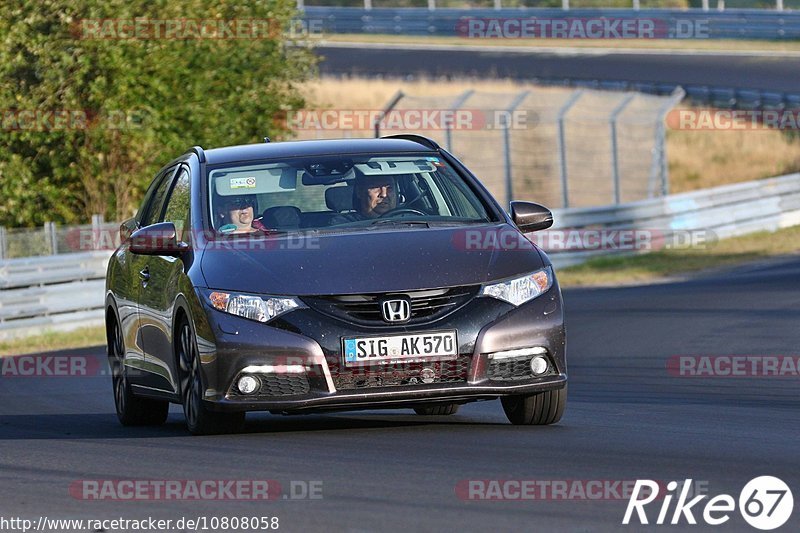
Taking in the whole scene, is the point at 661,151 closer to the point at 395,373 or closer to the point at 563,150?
the point at 563,150

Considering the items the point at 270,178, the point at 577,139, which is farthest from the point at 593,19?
the point at 270,178

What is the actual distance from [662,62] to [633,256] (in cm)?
2058

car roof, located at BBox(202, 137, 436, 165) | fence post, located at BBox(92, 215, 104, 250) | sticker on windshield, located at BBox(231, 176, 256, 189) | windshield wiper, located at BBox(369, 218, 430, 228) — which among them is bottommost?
fence post, located at BBox(92, 215, 104, 250)

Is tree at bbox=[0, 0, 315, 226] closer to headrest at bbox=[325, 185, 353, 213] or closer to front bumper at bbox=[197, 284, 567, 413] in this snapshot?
headrest at bbox=[325, 185, 353, 213]

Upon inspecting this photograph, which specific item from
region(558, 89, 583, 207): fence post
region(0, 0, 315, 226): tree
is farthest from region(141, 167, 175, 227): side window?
region(558, 89, 583, 207): fence post

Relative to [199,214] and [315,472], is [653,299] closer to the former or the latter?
[199,214]

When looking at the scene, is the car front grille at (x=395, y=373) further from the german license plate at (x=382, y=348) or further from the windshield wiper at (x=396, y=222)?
the windshield wiper at (x=396, y=222)

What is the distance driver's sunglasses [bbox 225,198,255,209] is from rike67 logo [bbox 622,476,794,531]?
3.33m

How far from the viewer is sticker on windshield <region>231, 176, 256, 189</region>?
9.39m

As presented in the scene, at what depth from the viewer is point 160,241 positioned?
29.8 feet

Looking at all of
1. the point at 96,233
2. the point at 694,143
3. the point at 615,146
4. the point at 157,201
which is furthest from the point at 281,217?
the point at 694,143

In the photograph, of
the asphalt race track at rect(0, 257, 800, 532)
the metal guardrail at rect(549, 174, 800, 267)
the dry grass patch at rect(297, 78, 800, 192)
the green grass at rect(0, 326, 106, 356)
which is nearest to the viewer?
the asphalt race track at rect(0, 257, 800, 532)

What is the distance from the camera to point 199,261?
345 inches

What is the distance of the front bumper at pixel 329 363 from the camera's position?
8156mm
